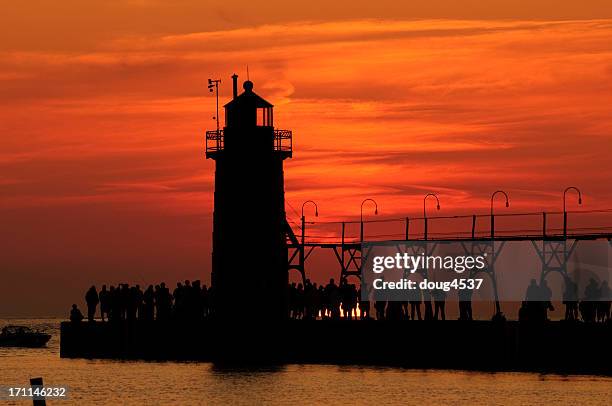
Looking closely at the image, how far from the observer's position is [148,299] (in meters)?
72.1

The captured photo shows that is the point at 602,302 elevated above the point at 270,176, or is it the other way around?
the point at 270,176

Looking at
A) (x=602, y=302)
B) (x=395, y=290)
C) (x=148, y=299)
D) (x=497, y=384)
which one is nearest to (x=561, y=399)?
(x=497, y=384)

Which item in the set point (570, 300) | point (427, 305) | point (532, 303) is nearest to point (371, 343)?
point (427, 305)

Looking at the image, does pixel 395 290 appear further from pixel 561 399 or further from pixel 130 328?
pixel 561 399

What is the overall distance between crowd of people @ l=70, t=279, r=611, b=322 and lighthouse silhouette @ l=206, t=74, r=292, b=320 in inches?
50.1

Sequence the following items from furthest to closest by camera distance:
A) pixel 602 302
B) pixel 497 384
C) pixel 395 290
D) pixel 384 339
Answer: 1. pixel 395 290
2. pixel 384 339
3. pixel 602 302
4. pixel 497 384

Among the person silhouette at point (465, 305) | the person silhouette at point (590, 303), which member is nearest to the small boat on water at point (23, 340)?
the person silhouette at point (465, 305)

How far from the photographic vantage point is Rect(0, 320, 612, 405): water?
54375mm

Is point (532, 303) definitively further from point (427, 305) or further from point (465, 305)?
point (427, 305)

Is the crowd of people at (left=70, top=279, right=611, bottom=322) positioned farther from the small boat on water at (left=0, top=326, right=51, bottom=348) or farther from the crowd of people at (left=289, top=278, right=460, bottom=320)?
the small boat on water at (left=0, top=326, right=51, bottom=348)

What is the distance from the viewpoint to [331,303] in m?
68.6

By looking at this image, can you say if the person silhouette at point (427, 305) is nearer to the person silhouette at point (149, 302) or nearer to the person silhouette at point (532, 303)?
the person silhouette at point (532, 303)

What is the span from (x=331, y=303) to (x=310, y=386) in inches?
388

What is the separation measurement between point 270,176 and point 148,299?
812 cm
